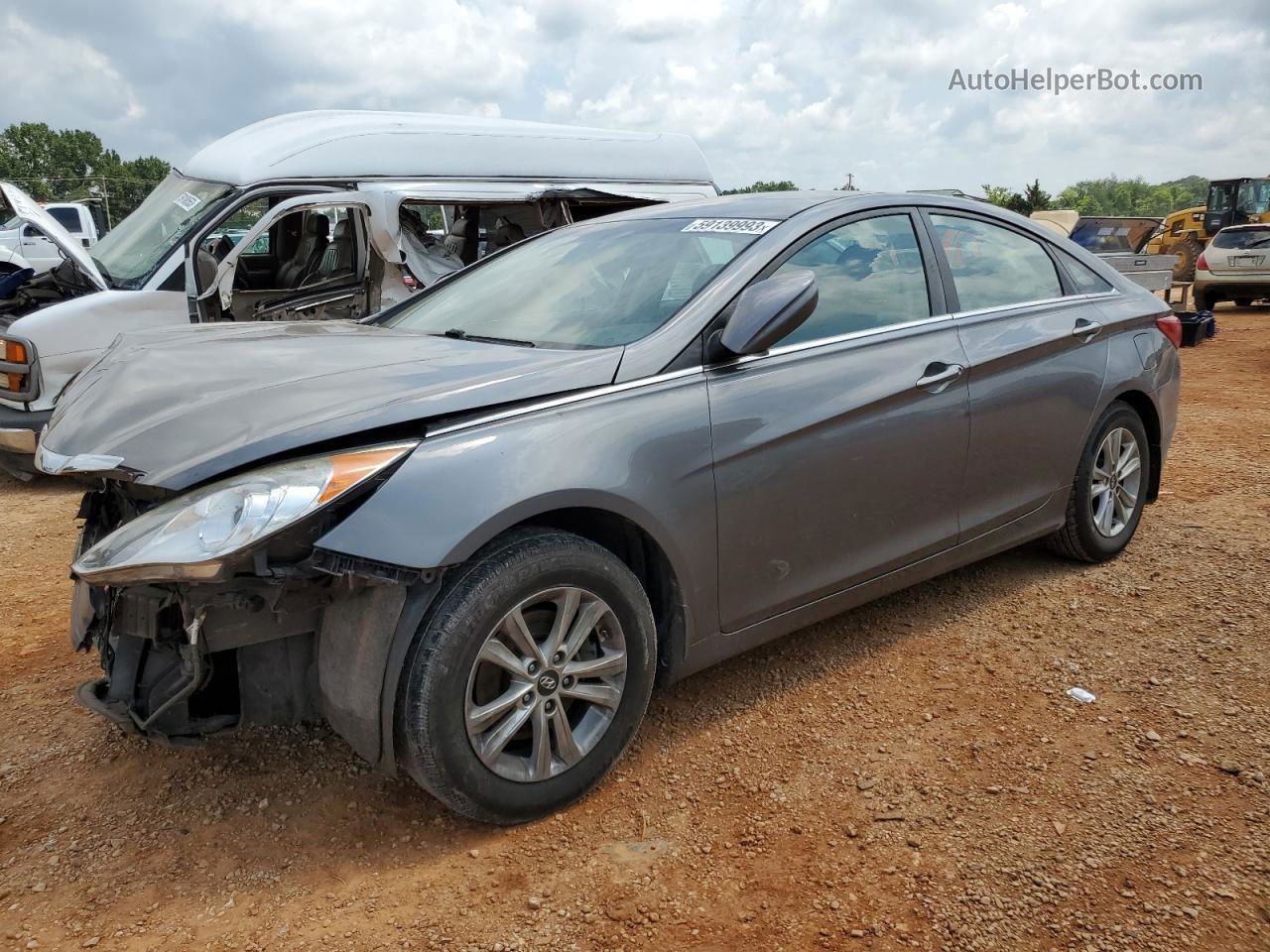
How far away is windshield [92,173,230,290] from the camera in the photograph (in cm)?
676

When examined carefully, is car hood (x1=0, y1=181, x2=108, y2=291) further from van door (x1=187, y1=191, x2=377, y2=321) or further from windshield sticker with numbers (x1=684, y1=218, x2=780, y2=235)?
windshield sticker with numbers (x1=684, y1=218, x2=780, y2=235)

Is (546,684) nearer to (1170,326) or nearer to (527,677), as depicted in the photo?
(527,677)

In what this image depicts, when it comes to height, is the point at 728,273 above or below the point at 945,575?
above

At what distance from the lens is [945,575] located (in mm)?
4500

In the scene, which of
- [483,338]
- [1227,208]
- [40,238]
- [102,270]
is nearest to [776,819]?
[483,338]

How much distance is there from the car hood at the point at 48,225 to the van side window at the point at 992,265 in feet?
17.3

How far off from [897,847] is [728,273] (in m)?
1.69

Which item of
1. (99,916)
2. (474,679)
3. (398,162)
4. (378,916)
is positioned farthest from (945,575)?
(398,162)

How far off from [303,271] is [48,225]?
6.18 feet

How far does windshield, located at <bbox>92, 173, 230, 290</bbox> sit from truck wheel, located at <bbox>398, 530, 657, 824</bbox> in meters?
5.22

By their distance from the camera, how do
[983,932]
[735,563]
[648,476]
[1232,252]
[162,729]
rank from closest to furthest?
1. [983,932]
2. [162,729]
3. [648,476]
4. [735,563]
5. [1232,252]

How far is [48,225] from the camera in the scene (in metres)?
6.21

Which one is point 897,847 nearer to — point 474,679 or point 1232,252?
point 474,679

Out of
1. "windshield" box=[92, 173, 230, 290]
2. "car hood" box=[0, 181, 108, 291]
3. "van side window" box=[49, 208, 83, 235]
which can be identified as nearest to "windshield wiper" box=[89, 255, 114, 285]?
"windshield" box=[92, 173, 230, 290]
